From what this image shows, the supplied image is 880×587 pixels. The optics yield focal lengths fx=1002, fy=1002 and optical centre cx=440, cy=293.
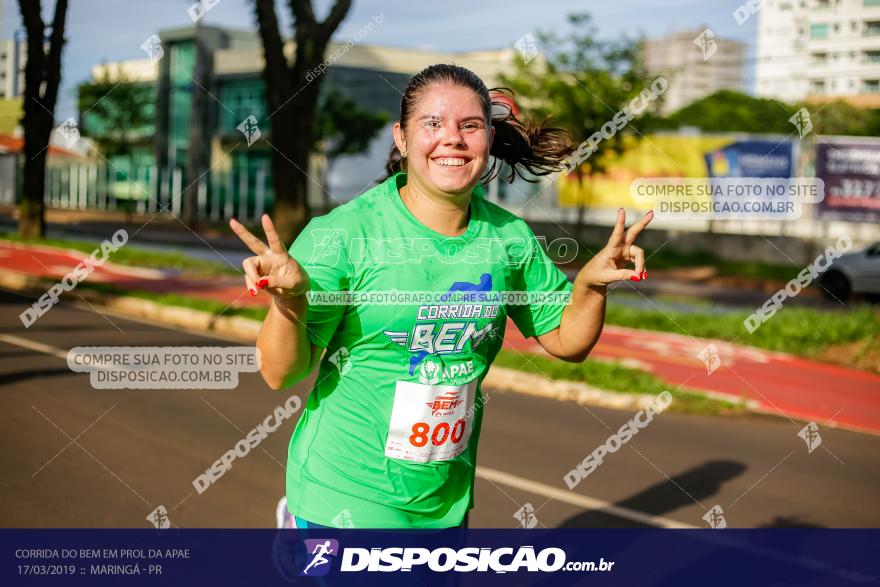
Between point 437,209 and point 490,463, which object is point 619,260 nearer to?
point 437,209

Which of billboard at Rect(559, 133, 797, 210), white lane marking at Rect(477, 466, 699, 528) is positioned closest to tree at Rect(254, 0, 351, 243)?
white lane marking at Rect(477, 466, 699, 528)

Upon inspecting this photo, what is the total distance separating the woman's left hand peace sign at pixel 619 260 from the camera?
2.64 m

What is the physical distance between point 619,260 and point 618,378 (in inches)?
266

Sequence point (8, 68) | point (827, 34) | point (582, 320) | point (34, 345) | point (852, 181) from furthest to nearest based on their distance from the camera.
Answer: point (852, 181) → point (827, 34) → point (8, 68) → point (34, 345) → point (582, 320)

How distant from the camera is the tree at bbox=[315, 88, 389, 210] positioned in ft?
124

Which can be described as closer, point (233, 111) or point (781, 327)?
point (781, 327)

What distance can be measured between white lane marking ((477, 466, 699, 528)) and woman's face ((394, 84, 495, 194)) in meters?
3.48

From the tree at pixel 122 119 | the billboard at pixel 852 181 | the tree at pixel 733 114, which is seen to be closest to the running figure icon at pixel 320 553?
the billboard at pixel 852 181

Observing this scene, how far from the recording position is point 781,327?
12859mm

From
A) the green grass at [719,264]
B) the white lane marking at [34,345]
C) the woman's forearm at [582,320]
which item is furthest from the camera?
the green grass at [719,264]

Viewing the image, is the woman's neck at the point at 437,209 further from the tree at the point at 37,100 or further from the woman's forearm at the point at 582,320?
the tree at the point at 37,100

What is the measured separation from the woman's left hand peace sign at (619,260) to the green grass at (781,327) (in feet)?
33.3

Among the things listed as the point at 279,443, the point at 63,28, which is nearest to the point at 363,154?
the point at 63,28

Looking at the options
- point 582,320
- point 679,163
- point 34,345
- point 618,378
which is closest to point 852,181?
point 679,163
